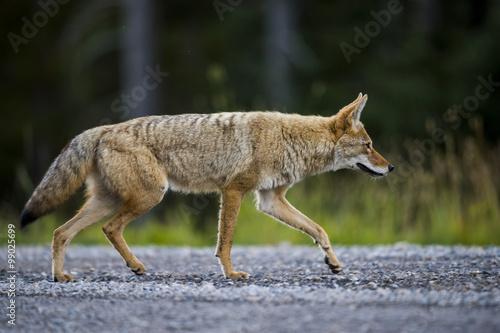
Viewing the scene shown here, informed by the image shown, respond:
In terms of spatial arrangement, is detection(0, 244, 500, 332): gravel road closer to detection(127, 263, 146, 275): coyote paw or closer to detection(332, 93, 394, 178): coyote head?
detection(127, 263, 146, 275): coyote paw

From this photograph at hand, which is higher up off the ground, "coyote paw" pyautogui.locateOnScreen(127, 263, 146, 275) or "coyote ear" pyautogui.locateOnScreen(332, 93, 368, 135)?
"coyote ear" pyautogui.locateOnScreen(332, 93, 368, 135)

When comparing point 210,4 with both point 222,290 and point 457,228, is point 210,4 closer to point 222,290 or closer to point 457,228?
point 457,228

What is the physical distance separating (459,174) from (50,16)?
18847mm

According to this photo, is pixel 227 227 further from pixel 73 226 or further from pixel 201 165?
pixel 73 226

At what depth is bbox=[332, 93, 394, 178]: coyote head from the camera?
276 inches

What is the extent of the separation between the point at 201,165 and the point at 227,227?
2.68 feet

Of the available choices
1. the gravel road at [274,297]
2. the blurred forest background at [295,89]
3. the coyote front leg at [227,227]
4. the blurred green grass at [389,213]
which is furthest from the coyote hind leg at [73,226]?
the blurred forest background at [295,89]

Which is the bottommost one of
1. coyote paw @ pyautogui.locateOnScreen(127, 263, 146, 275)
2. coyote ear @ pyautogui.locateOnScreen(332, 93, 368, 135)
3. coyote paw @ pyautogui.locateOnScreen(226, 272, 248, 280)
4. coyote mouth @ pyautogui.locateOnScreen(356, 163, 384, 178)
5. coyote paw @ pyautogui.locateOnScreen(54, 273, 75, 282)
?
coyote paw @ pyautogui.locateOnScreen(54, 273, 75, 282)

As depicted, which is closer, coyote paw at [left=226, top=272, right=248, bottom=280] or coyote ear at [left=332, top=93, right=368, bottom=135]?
coyote paw at [left=226, top=272, right=248, bottom=280]

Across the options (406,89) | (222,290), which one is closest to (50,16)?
(406,89)

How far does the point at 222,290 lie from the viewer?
16.8ft

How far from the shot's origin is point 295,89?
65.7 ft

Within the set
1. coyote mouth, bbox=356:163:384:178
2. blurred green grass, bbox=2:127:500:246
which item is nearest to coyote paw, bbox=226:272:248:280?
coyote mouth, bbox=356:163:384:178

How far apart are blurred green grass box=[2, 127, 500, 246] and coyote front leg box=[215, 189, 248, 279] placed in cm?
308
